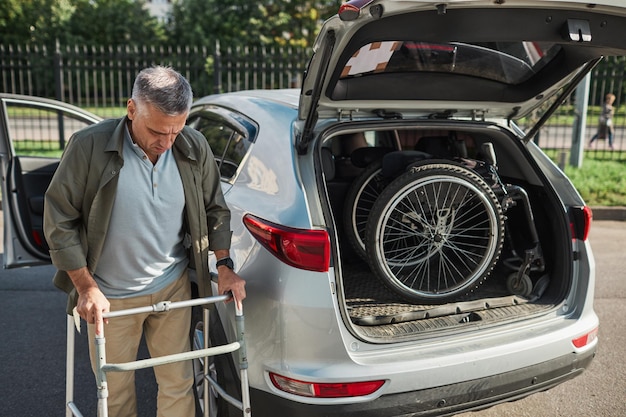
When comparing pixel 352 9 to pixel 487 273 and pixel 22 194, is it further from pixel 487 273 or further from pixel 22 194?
pixel 22 194

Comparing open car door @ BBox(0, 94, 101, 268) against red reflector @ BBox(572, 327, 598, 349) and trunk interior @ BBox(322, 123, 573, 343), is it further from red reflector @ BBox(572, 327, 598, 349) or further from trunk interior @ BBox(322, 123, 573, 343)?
red reflector @ BBox(572, 327, 598, 349)

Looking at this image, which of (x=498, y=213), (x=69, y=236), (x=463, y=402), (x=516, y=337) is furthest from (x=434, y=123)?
(x=69, y=236)

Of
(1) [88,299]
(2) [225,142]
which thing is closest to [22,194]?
(2) [225,142]

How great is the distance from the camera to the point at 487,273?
3025mm

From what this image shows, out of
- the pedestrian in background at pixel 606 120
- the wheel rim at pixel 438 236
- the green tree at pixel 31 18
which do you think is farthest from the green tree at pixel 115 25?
the wheel rim at pixel 438 236

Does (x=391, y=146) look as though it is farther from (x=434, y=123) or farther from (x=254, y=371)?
(x=254, y=371)

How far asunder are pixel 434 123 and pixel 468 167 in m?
0.34

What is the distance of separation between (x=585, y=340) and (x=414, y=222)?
3.38 feet

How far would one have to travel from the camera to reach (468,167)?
3182 millimetres

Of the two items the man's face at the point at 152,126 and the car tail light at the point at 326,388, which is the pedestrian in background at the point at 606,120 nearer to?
the car tail light at the point at 326,388

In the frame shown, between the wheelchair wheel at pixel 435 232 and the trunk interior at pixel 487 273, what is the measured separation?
0.06m

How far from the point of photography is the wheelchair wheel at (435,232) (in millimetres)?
2895

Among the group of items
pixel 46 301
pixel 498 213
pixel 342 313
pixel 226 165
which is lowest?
pixel 46 301

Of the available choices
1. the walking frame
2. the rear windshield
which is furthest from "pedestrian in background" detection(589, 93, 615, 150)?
the walking frame
